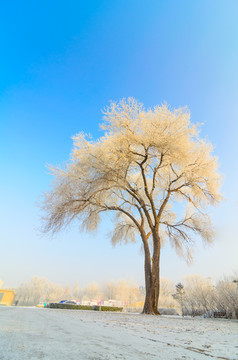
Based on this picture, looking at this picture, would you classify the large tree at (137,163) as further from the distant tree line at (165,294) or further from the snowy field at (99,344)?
the snowy field at (99,344)

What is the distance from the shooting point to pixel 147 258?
385 inches

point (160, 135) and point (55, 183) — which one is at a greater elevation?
point (160, 135)

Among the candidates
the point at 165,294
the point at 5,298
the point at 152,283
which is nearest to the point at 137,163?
the point at 152,283

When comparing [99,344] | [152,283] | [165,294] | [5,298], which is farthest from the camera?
[165,294]

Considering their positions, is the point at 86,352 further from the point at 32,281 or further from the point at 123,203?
the point at 32,281

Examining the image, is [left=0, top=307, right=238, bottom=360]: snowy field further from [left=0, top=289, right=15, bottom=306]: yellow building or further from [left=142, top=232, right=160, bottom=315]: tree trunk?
[left=0, top=289, right=15, bottom=306]: yellow building

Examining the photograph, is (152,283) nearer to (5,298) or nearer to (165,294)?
(5,298)

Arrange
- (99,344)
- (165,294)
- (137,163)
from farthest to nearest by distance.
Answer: (165,294)
(137,163)
(99,344)

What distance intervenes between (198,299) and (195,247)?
4.48 metres

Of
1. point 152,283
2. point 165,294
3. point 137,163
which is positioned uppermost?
point 137,163

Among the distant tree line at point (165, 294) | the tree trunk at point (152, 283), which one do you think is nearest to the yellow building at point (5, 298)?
the distant tree line at point (165, 294)

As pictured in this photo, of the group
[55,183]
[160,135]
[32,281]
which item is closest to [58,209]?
[55,183]

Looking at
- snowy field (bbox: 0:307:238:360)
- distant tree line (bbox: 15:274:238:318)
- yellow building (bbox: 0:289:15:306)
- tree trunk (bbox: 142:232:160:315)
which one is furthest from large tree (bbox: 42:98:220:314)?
yellow building (bbox: 0:289:15:306)

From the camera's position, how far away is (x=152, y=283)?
30.1ft
